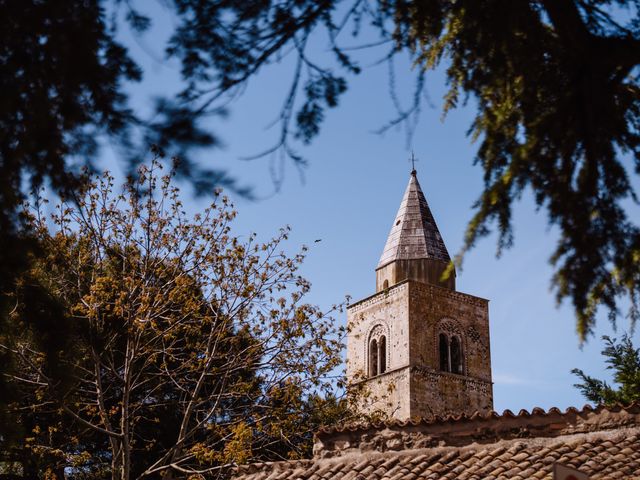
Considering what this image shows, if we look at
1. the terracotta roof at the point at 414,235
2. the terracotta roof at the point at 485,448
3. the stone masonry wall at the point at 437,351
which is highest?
the terracotta roof at the point at 414,235

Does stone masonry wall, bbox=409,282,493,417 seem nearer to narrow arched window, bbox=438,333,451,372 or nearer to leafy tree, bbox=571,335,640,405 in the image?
narrow arched window, bbox=438,333,451,372

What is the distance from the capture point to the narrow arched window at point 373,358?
3484 cm

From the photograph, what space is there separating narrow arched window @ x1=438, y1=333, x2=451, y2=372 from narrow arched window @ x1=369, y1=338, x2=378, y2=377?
2.90m

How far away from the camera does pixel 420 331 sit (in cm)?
3325

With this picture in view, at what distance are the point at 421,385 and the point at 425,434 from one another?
77.5 ft

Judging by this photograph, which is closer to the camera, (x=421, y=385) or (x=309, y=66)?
(x=309, y=66)

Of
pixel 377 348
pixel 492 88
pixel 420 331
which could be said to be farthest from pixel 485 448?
pixel 377 348

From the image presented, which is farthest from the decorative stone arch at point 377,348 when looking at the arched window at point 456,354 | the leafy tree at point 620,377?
the leafy tree at point 620,377

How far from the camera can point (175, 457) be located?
1221 cm

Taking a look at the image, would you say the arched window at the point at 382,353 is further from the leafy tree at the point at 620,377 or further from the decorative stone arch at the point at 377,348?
the leafy tree at the point at 620,377

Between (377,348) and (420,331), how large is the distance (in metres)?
2.60

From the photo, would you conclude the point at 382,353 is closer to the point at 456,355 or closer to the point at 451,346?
the point at 451,346

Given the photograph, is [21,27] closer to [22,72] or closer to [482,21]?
[22,72]

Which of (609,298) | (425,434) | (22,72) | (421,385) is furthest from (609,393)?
(421,385)
